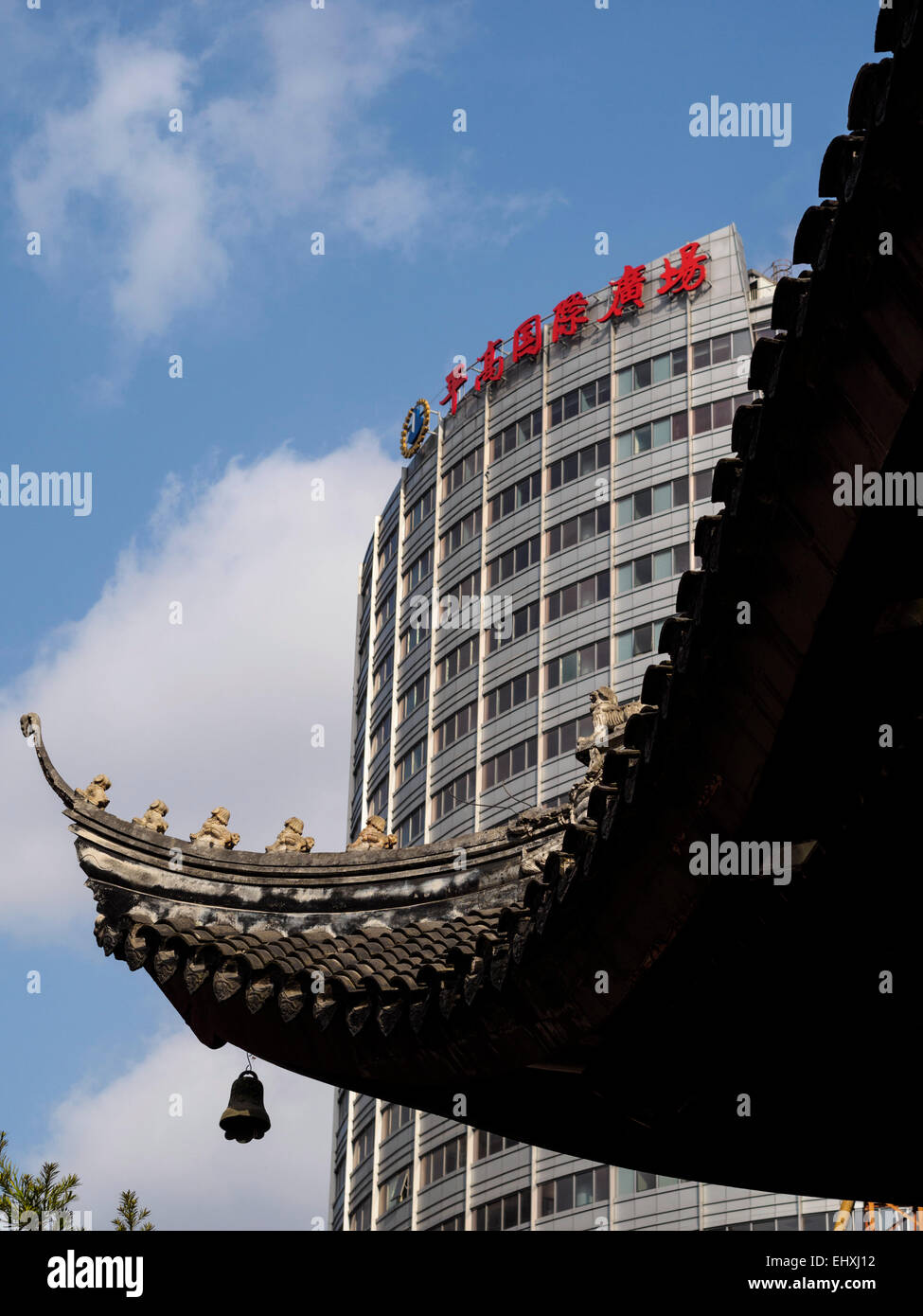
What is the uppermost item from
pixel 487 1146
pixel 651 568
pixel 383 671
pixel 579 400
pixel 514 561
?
pixel 579 400

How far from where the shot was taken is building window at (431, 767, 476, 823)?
6925 cm

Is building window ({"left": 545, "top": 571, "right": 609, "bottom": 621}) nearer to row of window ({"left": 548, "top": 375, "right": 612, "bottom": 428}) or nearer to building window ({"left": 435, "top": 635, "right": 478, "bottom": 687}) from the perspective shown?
building window ({"left": 435, "top": 635, "right": 478, "bottom": 687})

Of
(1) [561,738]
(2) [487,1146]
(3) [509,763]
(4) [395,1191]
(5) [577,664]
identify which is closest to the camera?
(2) [487,1146]

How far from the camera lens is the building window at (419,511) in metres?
80.0

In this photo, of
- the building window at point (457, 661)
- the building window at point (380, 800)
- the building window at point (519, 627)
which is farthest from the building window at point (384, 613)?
the building window at point (519, 627)

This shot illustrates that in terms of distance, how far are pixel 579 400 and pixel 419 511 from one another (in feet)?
40.8

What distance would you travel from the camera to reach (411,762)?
249 ft

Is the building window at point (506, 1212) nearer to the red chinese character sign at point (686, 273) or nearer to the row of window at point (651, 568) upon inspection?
the row of window at point (651, 568)

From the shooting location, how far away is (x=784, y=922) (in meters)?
7.02

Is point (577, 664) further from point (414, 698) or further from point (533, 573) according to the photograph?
point (414, 698)

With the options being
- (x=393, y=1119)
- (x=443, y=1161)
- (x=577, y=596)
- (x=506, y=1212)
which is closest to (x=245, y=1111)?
(x=506, y=1212)

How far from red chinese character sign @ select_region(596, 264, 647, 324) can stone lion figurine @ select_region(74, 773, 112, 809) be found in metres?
63.1

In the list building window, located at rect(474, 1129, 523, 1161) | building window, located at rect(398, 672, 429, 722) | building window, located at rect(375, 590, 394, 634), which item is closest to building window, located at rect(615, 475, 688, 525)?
building window, located at rect(398, 672, 429, 722)

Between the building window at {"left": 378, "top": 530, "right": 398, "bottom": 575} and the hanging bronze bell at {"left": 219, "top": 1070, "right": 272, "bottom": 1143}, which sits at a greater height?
the building window at {"left": 378, "top": 530, "right": 398, "bottom": 575}
